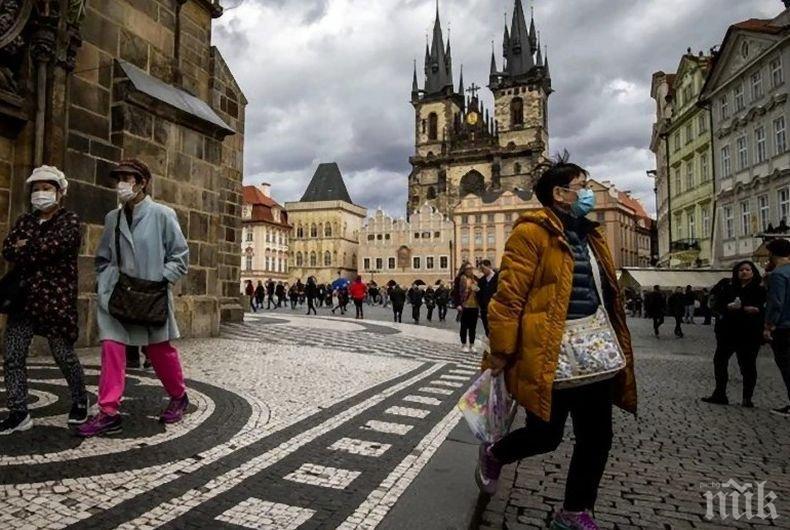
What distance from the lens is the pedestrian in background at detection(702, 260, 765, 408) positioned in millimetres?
5750

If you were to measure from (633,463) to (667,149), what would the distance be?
129ft

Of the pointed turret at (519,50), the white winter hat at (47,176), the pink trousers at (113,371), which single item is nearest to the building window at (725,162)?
the pink trousers at (113,371)

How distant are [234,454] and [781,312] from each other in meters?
5.01

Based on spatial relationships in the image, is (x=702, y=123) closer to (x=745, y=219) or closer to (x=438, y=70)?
(x=745, y=219)

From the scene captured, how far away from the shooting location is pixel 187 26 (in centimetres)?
993

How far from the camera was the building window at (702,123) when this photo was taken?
31741mm

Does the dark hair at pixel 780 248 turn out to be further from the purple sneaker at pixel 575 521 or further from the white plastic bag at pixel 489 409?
the purple sneaker at pixel 575 521

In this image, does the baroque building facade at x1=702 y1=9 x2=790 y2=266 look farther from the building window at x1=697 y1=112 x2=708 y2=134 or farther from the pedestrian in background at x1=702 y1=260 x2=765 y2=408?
the pedestrian in background at x1=702 y1=260 x2=765 y2=408

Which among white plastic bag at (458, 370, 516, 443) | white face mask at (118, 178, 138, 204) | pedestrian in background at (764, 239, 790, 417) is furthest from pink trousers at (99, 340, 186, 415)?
pedestrian in background at (764, 239, 790, 417)

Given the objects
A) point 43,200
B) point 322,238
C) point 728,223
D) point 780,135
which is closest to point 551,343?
point 43,200

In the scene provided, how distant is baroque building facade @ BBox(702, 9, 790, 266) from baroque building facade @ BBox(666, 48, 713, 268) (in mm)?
1534

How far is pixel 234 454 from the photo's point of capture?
3221mm

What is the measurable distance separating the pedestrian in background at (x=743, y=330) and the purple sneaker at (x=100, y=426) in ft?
18.4

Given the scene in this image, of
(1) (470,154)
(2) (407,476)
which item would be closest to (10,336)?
(2) (407,476)
